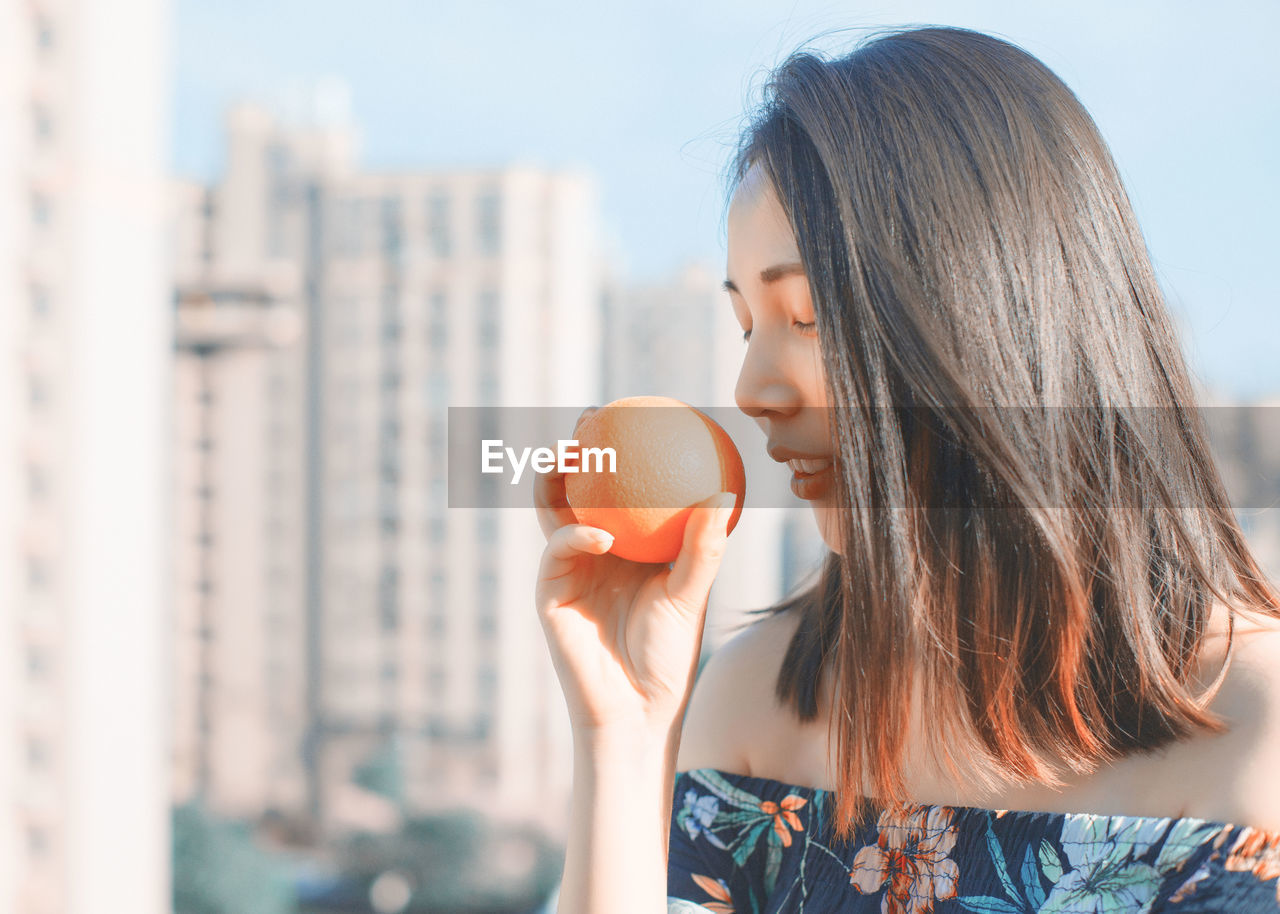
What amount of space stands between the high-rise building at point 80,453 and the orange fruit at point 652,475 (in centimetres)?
1110

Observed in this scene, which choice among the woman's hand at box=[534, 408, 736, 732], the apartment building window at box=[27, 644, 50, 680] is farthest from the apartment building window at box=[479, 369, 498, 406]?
the woman's hand at box=[534, 408, 736, 732]

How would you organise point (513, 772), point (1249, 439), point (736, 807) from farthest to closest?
1. point (513, 772)
2. point (1249, 439)
3. point (736, 807)

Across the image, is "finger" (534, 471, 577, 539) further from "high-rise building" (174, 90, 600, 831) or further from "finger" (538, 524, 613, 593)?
"high-rise building" (174, 90, 600, 831)

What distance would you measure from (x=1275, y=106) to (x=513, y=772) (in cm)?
1901

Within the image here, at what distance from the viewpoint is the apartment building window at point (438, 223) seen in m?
17.1

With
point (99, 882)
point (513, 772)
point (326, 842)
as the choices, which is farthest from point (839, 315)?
point (326, 842)

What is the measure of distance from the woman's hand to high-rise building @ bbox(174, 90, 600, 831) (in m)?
16.3

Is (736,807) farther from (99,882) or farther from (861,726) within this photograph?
(99,882)

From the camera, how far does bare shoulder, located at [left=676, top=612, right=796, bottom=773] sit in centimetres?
68

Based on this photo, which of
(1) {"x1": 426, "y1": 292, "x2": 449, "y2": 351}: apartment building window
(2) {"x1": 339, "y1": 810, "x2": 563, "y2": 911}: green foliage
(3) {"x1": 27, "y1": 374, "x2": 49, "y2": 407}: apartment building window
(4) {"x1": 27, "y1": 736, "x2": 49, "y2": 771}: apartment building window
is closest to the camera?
(4) {"x1": 27, "y1": 736, "x2": 49, "y2": 771}: apartment building window

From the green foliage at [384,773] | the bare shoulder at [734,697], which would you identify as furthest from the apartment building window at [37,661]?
the bare shoulder at [734,697]

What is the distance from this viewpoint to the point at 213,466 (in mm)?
17609

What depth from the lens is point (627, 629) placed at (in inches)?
22.3

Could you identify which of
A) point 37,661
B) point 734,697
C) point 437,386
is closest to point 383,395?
point 437,386
